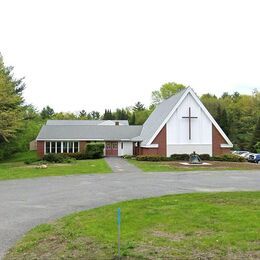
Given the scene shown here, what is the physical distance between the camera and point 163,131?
147 ft

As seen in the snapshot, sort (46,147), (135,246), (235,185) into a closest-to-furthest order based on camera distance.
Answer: (135,246)
(235,185)
(46,147)

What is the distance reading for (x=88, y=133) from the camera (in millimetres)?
52750

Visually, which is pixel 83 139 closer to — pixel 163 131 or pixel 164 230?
pixel 163 131

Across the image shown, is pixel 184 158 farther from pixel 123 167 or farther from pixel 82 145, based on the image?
pixel 82 145

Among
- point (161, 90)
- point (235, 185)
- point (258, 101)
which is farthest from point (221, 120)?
point (235, 185)

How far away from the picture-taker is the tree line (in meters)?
41.4

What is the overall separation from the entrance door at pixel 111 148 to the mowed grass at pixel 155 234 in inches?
1553

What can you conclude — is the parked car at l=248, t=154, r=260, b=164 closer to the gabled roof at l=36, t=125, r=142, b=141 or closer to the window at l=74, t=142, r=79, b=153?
the gabled roof at l=36, t=125, r=142, b=141

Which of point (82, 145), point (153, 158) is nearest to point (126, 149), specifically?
point (82, 145)

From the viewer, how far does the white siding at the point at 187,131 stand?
45.1 m

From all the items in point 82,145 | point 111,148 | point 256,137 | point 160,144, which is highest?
point 256,137

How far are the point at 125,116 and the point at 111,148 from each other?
175ft

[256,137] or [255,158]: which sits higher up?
[256,137]

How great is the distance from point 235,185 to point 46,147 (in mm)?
34034
